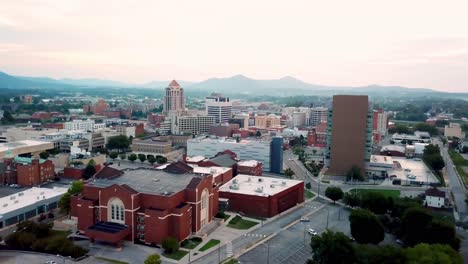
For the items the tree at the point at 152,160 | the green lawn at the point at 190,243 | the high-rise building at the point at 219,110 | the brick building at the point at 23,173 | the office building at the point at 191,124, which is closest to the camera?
the green lawn at the point at 190,243

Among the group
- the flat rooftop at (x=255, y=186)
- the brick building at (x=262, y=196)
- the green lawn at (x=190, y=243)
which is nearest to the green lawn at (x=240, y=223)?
the brick building at (x=262, y=196)

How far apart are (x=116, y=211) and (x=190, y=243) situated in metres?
6.24

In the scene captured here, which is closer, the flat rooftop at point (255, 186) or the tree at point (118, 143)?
the flat rooftop at point (255, 186)

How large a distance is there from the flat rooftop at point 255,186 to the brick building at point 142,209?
20.0 ft

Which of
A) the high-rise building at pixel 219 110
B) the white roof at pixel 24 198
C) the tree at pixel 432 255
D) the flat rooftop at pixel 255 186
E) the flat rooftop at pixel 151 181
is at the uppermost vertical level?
the high-rise building at pixel 219 110

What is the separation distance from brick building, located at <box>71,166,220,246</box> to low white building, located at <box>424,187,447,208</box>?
916 inches

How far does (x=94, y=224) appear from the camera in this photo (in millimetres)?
32656

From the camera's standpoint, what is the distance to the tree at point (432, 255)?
2294 centimetres

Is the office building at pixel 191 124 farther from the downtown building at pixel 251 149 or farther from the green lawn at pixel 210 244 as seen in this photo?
the green lawn at pixel 210 244

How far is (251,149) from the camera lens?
60844 millimetres

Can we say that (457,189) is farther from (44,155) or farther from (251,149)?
(44,155)

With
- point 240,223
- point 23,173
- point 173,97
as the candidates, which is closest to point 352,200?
point 240,223

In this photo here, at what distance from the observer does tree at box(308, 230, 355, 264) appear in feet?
83.7

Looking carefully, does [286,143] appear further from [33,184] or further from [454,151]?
[33,184]
